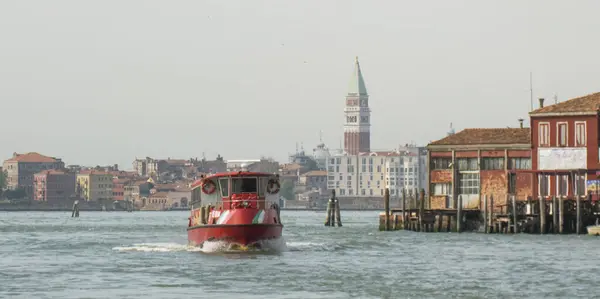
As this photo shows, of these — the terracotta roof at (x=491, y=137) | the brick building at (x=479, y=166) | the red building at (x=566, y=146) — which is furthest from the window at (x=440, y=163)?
the red building at (x=566, y=146)

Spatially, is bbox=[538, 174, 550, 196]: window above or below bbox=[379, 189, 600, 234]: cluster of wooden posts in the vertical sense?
above

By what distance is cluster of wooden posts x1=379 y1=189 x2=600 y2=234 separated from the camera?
8231 cm

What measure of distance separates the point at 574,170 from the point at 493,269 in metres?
34.6

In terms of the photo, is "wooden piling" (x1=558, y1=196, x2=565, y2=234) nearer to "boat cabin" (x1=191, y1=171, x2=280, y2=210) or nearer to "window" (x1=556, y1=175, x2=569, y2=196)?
"window" (x1=556, y1=175, x2=569, y2=196)

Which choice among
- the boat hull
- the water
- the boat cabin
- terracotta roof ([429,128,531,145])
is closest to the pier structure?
terracotta roof ([429,128,531,145])

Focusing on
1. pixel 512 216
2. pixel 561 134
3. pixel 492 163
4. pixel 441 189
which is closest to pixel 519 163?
pixel 492 163

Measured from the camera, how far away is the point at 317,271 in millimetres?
54344

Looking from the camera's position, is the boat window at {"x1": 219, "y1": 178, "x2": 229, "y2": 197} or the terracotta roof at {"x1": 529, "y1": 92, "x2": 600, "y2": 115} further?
the terracotta roof at {"x1": 529, "y1": 92, "x2": 600, "y2": 115}

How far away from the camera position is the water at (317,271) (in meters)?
46.1

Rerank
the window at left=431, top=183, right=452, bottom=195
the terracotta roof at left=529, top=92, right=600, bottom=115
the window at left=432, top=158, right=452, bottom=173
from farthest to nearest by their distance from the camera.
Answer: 1. the window at left=432, top=158, right=452, bottom=173
2. the window at left=431, top=183, right=452, bottom=195
3. the terracotta roof at left=529, top=92, right=600, bottom=115

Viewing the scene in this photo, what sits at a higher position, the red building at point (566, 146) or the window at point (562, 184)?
the red building at point (566, 146)

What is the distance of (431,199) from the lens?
9756cm

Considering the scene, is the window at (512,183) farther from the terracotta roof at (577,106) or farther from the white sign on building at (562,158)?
the terracotta roof at (577,106)

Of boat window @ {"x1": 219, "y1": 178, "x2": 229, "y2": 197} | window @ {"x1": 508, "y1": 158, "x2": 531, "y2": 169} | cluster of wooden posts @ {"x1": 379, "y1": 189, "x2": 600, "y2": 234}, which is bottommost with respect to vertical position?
cluster of wooden posts @ {"x1": 379, "y1": 189, "x2": 600, "y2": 234}
